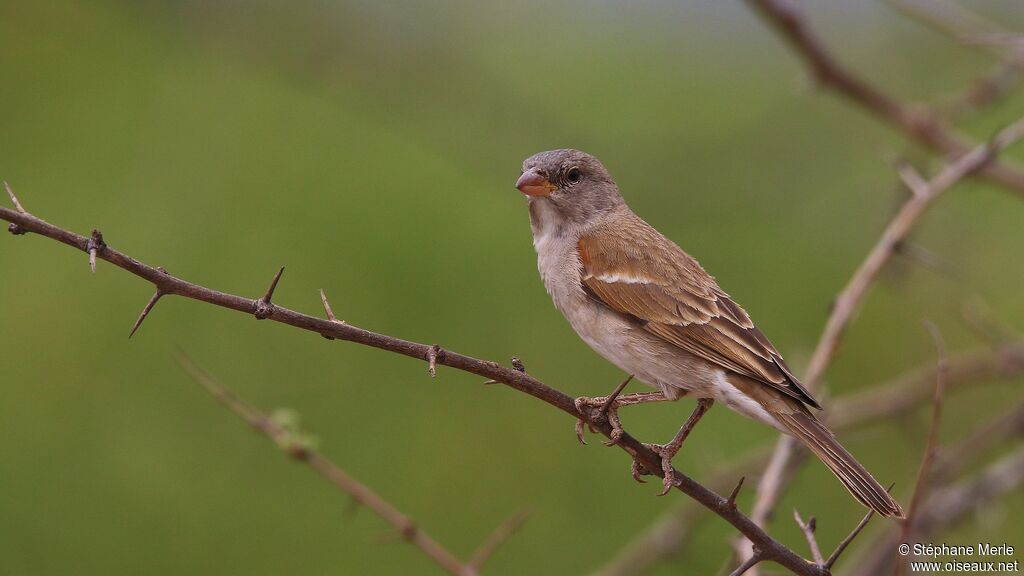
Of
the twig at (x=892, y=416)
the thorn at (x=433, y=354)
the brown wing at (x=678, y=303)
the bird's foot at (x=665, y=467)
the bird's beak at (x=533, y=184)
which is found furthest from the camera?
the bird's beak at (x=533, y=184)

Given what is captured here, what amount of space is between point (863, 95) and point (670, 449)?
2204mm

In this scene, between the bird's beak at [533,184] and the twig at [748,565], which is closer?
the twig at [748,565]

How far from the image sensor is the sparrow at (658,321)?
3.77 m

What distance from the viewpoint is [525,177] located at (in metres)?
4.61

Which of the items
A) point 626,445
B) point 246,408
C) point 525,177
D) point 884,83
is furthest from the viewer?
point 884,83

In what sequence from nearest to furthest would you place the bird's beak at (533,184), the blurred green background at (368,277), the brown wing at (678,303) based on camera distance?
the brown wing at (678,303)
the bird's beak at (533,184)
the blurred green background at (368,277)

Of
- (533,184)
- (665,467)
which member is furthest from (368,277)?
(665,467)

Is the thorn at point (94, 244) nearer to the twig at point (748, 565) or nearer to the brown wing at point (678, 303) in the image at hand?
the twig at point (748, 565)

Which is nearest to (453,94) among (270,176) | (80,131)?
(270,176)

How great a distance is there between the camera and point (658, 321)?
410 centimetres

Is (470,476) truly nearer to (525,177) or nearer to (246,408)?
(525,177)

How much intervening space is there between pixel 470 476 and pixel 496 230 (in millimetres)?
1410

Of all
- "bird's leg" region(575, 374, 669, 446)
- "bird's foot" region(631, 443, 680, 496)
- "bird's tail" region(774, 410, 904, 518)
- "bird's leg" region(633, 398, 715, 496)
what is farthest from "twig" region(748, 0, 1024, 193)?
"bird's foot" region(631, 443, 680, 496)

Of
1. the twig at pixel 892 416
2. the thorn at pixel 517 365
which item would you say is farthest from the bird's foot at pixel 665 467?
the twig at pixel 892 416
